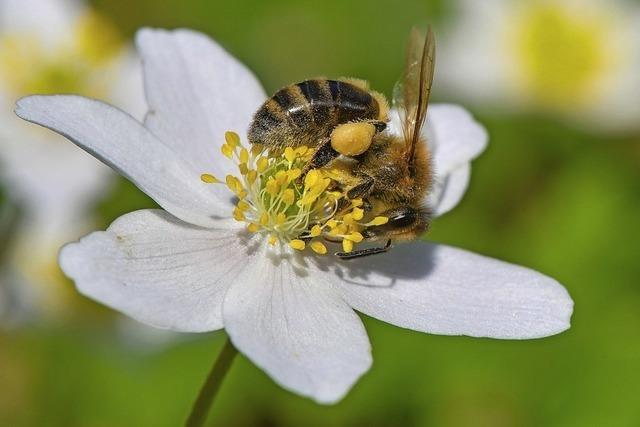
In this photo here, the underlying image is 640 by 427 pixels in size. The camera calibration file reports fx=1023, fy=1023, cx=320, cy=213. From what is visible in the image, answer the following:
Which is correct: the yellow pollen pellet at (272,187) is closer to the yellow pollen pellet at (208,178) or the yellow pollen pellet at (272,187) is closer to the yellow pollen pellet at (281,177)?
the yellow pollen pellet at (281,177)

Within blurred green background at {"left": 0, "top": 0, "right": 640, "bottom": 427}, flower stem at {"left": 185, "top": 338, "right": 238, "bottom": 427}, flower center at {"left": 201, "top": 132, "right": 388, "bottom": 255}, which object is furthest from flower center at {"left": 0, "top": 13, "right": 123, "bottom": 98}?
flower stem at {"left": 185, "top": 338, "right": 238, "bottom": 427}

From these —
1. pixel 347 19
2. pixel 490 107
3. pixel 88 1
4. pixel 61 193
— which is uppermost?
pixel 88 1

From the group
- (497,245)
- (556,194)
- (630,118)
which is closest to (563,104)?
(630,118)

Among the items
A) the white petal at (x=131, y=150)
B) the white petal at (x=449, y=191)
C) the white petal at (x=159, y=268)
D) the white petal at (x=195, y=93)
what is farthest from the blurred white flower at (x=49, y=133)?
the white petal at (x=449, y=191)

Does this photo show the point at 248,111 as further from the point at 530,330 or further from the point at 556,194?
the point at 556,194

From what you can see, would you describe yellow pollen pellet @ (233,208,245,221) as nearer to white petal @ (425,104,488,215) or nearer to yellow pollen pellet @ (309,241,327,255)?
yellow pollen pellet @ (309,241,327,255)

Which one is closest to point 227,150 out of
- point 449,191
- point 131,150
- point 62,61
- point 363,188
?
point 131,150

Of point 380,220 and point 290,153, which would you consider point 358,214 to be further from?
point 290,153
